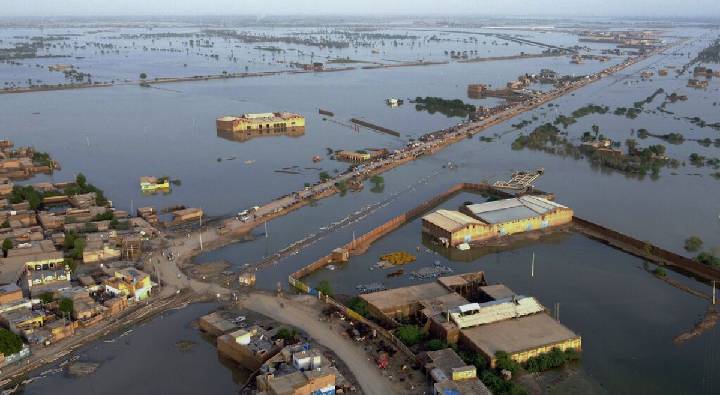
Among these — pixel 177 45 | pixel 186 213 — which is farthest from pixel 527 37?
pixel 186 213

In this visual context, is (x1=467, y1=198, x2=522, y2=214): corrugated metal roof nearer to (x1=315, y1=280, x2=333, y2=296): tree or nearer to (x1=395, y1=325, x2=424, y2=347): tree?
(x1=315, y1=280, x2=333, y2=296): tree

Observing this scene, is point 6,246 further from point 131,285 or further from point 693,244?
point 693,244

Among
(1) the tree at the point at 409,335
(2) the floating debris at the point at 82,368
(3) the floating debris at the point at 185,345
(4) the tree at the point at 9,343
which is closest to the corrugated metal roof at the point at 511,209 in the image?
(1) the tree at the point at 409,335

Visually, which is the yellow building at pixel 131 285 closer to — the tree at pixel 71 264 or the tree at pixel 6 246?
the tree at pixel 71 264

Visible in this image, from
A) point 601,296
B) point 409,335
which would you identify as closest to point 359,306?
point 409,335

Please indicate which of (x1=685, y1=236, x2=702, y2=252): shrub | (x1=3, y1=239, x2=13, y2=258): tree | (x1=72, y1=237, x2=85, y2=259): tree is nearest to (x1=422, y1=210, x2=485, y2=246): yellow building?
(x1=685, y1=236, x2=702, y2=252): shrub

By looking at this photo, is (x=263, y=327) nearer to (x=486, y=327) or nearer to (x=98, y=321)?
(x=98, y=321)
